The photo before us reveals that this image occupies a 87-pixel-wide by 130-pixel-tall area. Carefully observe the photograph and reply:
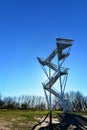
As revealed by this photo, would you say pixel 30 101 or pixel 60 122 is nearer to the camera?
pixel 60 122

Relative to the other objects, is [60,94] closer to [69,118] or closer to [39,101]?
[69,118]

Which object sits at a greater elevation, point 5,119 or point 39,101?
point 39,101

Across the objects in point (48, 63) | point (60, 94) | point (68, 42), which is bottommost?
point (60, 94)

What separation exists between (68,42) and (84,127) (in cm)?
1912

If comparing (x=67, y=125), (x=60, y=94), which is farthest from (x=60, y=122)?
(x=60, y=94)

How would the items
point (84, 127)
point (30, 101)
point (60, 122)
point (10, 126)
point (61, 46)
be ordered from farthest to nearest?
1. point (30, 101)
2. point (61, 46)
3. point (60, 122)
4. point (84, 127)
5. point (10, 126)

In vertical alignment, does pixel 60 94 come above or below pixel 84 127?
above

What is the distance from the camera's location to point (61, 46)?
4681 centimetres

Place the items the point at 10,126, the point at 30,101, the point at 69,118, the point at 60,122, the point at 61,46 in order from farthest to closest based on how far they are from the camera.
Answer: the point at 30,101
the point at 61,46
the point at 69,118
the point at 60,122
the point at 10,126

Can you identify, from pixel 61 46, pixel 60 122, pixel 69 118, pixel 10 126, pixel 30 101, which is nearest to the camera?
pixel 10 126

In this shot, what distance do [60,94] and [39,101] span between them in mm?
70860

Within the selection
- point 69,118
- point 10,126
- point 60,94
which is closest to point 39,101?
point 60,94

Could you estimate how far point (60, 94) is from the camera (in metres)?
47.2

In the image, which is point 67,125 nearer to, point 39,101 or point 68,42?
point 68,42
